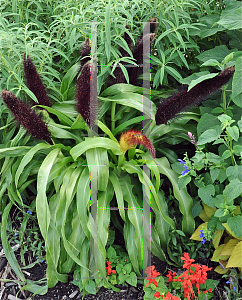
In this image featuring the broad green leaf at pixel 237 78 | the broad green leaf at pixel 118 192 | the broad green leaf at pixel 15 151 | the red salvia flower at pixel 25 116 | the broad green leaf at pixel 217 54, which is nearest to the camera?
the red salvia flower at pixel 25 116

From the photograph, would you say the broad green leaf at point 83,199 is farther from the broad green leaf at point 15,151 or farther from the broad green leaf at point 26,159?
the broad green leaf at point 15,151

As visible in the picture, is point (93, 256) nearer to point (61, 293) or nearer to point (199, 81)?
point (61, 293)

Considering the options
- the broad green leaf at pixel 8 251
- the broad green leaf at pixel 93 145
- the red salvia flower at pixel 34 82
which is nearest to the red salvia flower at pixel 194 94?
the broad green leaf at pixel 93 145

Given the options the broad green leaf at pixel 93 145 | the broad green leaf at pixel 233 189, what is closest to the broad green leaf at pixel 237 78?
the broad green leaf at pixel 233 189

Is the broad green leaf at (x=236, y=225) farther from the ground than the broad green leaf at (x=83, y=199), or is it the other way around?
the broad green leaf at (x=83, y=199)

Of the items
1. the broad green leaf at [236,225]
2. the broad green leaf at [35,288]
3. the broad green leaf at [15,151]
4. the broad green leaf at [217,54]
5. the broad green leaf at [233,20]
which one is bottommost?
the broad green leaf at [35,288]

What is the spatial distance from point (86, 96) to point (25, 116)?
0.33m

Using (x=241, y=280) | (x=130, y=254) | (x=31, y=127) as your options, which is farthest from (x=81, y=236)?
(x=241, y=280)

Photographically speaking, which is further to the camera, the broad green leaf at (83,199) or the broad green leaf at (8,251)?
the broad green leaf at (8,251)

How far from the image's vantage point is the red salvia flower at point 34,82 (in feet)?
5.55

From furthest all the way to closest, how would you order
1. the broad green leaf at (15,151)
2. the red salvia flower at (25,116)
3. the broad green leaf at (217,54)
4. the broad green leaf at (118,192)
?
the broad green leaf at (217,54) < the broad green leaf at (15,151) < the broad green leaf at (118,192) < the red salvia flower at (25,116)

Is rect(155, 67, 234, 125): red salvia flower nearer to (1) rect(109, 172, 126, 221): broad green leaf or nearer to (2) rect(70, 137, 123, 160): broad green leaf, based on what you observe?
(2) rect(70, 137, 123, 160): broad green leaf

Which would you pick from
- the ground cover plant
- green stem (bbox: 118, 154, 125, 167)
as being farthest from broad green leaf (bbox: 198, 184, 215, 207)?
green stem (bbox: 118, 154, 125, 167)

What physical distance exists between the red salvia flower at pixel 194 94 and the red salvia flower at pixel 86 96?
0.38 metres
